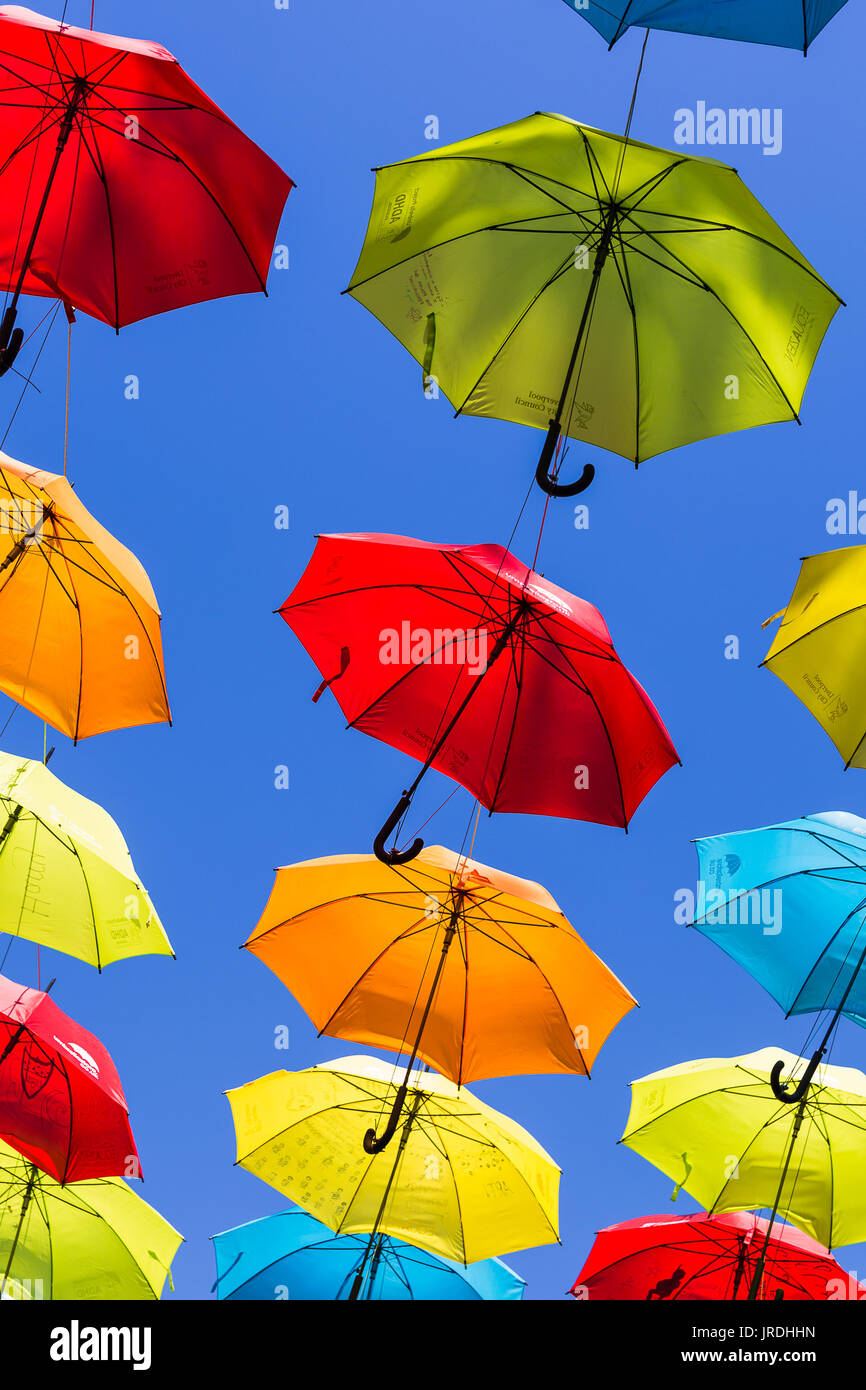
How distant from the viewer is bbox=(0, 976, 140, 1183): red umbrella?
8.80 metres

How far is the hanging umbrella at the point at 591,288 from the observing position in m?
7.21

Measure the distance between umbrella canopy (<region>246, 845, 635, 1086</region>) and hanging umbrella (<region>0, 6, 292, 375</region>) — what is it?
406 centimetres

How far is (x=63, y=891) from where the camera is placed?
869 cm

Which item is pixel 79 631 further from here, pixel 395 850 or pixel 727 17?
pixel 727 17

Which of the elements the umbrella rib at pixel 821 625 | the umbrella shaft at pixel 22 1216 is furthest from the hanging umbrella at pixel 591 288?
the umbrella shaft at pixel 22 1216

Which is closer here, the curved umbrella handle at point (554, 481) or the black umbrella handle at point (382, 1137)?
the curved umbrella handle at point (554, 481)

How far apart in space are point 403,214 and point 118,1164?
6.40 meters

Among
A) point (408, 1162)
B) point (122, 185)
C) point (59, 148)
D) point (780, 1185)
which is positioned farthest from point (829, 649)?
point (59, 148)

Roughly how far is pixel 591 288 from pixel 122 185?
2.78m

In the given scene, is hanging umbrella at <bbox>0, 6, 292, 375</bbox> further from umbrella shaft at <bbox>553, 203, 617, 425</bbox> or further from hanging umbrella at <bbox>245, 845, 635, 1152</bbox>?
hanging umbrella at <bbox>245, 845, 635, 1152</bbox>

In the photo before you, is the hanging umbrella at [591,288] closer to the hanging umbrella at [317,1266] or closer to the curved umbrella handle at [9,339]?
the curved umbrella handle at [9,339]

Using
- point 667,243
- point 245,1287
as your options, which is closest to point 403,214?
point 667,243

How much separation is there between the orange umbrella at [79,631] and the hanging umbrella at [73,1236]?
4367mm
